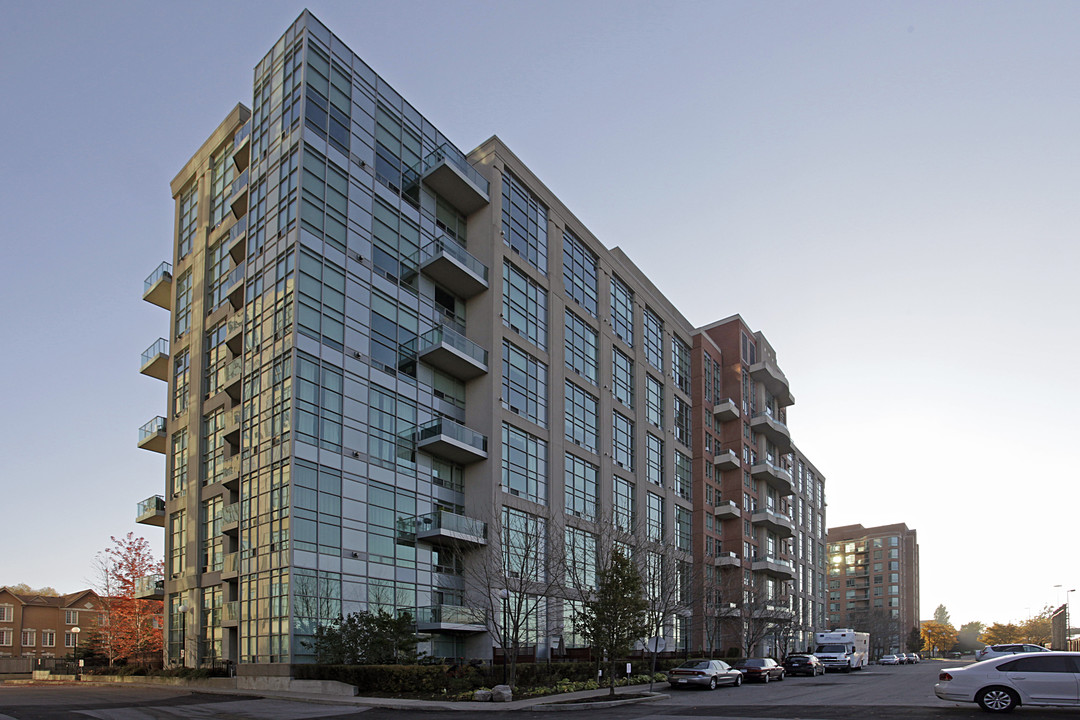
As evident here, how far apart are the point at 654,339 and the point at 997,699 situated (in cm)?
4471

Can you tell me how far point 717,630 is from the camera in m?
65.4

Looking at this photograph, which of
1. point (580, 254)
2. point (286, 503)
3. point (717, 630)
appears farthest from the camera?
point (717, 630)

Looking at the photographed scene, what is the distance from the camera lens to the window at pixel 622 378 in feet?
185

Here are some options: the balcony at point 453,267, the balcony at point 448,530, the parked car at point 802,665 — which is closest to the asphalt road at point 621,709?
the balcony at point 448,530

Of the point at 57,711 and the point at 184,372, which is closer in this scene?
the point at 57,711

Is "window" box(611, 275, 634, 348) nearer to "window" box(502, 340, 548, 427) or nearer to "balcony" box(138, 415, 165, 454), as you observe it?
"window" box(502, 340, 548, 427)

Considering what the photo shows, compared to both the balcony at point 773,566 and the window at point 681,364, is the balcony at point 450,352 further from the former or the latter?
the balcony at point 773,566

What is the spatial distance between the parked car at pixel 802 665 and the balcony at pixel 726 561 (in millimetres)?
18268

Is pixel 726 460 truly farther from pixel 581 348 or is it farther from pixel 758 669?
pixel 758 669

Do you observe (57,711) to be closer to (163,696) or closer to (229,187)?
(163,696)

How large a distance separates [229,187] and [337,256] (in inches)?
519

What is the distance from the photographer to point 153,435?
4981 cm

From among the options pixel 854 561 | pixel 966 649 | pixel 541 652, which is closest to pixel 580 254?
pixel 541 652

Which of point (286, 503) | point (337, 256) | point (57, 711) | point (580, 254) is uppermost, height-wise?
point (580, 254)
